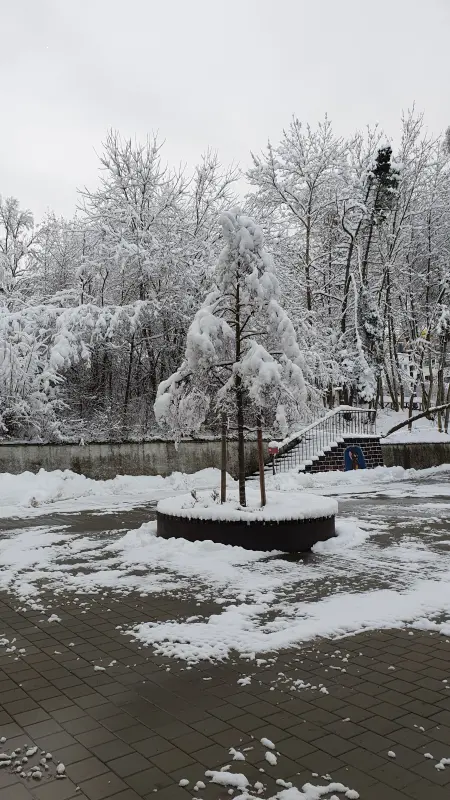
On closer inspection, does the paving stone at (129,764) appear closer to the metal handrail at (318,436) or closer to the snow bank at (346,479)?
the snow bank at (346,479)

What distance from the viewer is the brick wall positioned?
Result: 21.2 meters

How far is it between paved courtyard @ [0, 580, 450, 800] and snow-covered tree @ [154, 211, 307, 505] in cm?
458

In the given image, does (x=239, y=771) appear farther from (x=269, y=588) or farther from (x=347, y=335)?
(x=347, y=335)

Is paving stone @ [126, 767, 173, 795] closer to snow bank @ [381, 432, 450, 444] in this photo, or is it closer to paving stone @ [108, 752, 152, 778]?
paving stone @ [108, 752, 152, 778]

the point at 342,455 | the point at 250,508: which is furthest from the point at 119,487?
the point at 342,455

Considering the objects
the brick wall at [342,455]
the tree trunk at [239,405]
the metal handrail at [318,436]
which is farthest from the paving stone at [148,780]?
the brick wall at [342,455]

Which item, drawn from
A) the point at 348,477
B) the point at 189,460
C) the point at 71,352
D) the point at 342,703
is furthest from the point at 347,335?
the point at 342,703

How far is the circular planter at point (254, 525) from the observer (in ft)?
30.5

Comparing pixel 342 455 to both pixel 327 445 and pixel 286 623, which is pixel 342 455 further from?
pixel 286 623

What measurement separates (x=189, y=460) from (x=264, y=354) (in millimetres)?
10410

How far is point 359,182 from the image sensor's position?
2752 centimetres

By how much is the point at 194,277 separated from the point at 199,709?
18.5m

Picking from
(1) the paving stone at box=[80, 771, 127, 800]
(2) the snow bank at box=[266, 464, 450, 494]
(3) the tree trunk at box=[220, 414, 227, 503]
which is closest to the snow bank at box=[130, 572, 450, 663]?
(1) the paving stone at box=[80, 771, 127, 800]

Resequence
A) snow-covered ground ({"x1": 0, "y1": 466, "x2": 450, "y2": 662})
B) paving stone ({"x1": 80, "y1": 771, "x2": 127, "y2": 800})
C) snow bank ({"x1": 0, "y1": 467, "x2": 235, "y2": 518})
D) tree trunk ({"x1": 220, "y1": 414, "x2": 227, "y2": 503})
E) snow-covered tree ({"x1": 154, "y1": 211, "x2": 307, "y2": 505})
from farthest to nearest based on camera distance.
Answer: snow bank ({"x1": 0, "y1": 467, "x2": 235, "y2": 518}) → tree trunk ({"x1": 220, "y1": 414, "x2": 227, "y2": 503}) → snow-covered tree ({"x1": 154, "y1": 211, "x2": 307, "y2": 505}) → snow-covered ground ({"x1": 0, "y1": 466, "x2": 450, "y2": 662}) → paving stone ({"x1": 80, "y1": 771, "x2": 127, "y2": 800})
